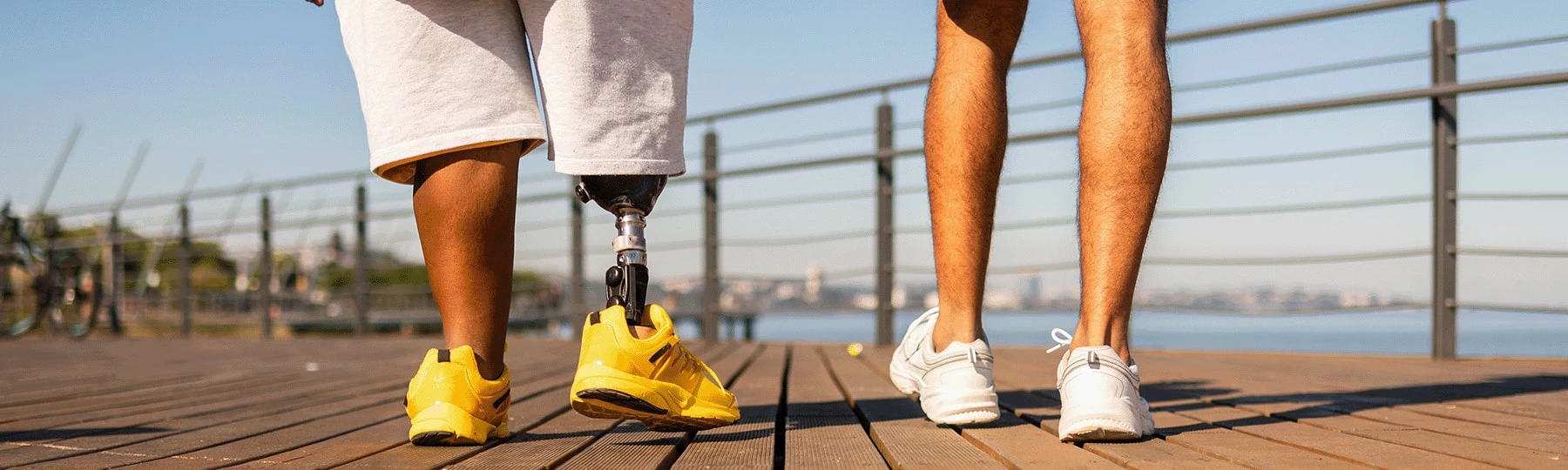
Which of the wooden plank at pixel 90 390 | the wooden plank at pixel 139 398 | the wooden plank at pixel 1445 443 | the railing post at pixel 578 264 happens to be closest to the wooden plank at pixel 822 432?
the wooden plank at pixel 1445 443

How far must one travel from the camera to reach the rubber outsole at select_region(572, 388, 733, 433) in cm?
102

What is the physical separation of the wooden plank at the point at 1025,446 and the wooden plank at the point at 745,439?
0.65 ft

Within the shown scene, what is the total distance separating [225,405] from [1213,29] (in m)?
2.45

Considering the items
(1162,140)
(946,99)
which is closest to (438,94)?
(946,99)

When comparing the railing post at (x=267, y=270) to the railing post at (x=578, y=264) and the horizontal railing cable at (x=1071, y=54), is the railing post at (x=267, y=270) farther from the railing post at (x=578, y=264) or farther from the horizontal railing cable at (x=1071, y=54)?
the railing post at (x=578, y=264)

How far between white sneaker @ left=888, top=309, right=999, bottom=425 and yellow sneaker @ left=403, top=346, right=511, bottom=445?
0.45m

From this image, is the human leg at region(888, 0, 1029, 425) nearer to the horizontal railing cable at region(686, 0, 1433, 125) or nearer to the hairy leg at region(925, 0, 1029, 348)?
the hairy leg at region(925, 0, 1029, 348)

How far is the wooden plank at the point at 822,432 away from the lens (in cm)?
93

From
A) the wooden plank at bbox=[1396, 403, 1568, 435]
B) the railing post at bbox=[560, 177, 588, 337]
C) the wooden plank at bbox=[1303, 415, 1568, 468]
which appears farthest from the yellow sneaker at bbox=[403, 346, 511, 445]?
the railing post at bbox=[560, 177, 588, 337]

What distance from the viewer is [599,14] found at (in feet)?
3.65

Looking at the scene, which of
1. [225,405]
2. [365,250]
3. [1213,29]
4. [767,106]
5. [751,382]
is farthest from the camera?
[365,250]

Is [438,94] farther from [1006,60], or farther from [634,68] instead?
[1006,60]

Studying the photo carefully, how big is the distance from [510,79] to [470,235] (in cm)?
16

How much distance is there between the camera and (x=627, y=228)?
1.13 metres
